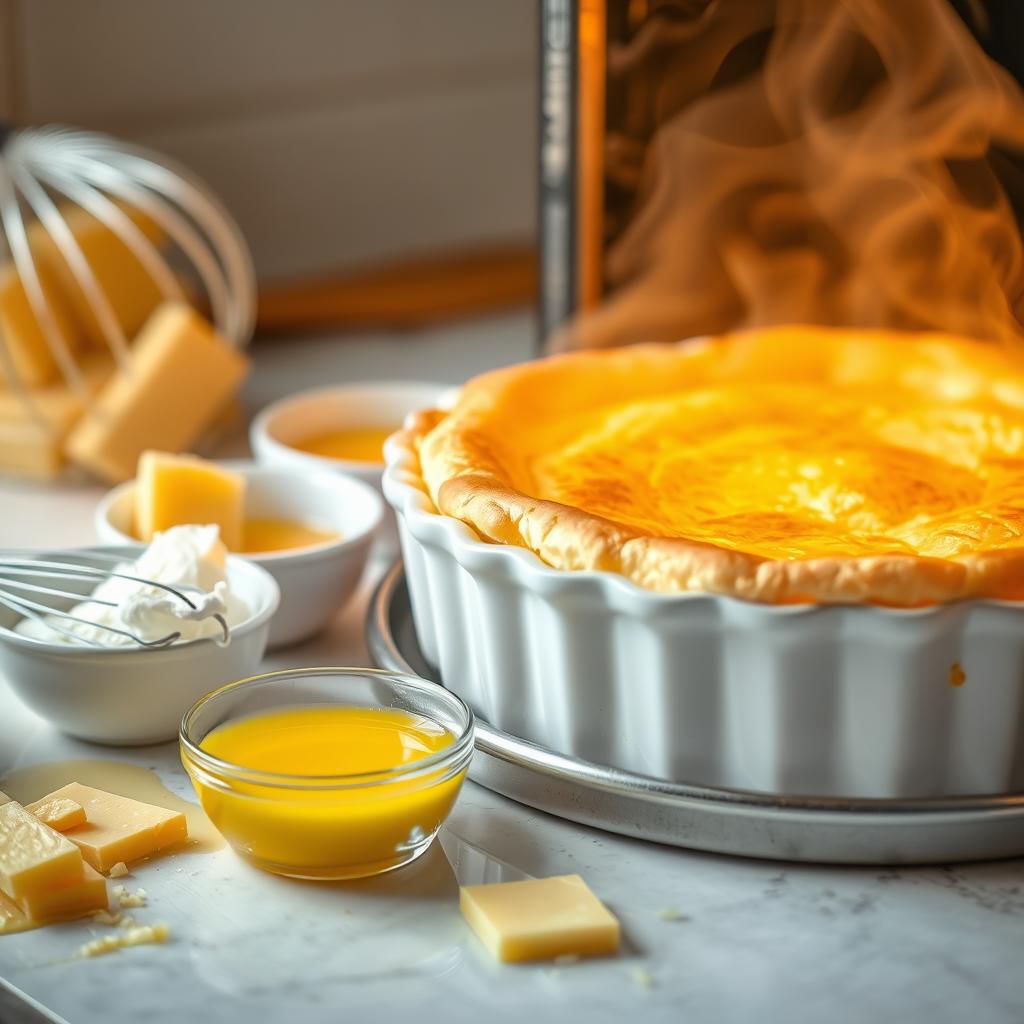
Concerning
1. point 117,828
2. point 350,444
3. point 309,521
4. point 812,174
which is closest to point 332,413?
point 350,444

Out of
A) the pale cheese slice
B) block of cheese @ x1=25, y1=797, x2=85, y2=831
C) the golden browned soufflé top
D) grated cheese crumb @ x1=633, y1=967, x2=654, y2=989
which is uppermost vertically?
the golden browned soufflé top

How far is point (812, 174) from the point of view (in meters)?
1.77

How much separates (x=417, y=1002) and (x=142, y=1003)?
16 centimetres

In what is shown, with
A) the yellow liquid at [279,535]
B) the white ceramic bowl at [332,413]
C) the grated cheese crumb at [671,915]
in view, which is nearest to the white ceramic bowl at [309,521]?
the yellow liquid at [279,535]

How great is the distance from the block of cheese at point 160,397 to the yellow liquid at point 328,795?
751 millimetres

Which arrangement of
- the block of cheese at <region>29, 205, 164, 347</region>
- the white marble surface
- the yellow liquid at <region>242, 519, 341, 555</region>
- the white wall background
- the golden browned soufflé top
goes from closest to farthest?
the white marble surface, the golden browned soufflé top, the yellow liquid at <region>242, 519, 341, 555</region>, the block of cheese at <region>29, 205, 164, 347</region>, the white wall background

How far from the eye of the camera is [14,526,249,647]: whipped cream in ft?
3.50

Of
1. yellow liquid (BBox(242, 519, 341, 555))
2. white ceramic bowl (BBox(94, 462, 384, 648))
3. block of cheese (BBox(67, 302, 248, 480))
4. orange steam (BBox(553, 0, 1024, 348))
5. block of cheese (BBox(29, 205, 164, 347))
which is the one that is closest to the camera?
white ceramic bowl (BBox(94, 462, 384, 648))

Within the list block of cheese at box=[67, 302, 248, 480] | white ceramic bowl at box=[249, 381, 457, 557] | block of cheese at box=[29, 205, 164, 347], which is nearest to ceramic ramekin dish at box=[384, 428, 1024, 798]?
white ceramic bowl at box=[249, 381, 457, 557]

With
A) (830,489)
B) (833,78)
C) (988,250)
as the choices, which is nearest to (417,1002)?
(830,489)

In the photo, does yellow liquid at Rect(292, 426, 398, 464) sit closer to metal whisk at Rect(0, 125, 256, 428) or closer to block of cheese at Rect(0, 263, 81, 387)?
metal whisk at Rect(0, 125, 256, 428)

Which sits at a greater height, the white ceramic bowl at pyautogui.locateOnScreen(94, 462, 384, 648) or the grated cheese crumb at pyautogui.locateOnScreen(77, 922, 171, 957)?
the white ceramic bowl at pyautogui.locateOnScreen(94, 462, 384, 648)

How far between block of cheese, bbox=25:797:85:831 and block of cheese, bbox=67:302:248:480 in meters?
0.75

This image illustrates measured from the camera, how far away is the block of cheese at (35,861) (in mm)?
885
